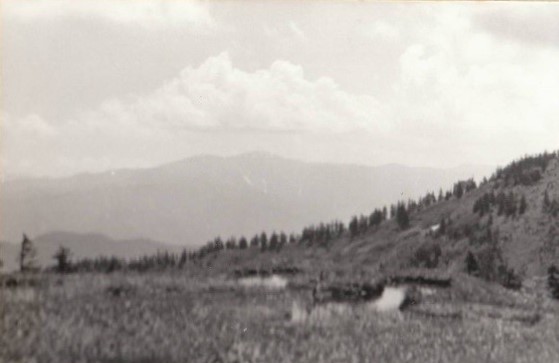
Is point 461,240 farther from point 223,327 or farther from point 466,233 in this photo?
point 223,327

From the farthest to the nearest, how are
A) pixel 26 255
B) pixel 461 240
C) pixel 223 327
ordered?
1. pixel 461 240
2. pixel 223 327
3. pixel 26 255

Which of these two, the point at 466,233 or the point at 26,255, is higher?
the point at 26,255

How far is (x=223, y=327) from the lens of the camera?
11.4 m

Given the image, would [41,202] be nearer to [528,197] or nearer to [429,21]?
[429,21]

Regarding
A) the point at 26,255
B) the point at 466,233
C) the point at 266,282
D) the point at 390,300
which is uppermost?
the point at 26,255

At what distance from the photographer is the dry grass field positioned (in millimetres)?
9164

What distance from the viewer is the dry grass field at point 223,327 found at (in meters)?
9.16

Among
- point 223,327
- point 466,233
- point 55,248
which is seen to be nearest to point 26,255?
point 55,248

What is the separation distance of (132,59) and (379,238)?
93.5 metres

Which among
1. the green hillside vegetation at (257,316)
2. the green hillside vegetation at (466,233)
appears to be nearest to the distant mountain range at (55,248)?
the green hillside vegetation at (257,316)

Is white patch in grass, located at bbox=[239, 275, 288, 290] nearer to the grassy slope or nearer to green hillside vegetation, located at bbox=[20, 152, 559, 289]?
green hillside vegetation, located at bbox=[20, 152, 559, 289]

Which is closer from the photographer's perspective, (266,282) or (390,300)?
(266,282)

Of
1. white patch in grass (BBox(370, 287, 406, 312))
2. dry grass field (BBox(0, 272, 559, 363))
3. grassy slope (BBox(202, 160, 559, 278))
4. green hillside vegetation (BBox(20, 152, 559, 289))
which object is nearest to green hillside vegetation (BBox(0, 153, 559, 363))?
dry grass field (BBox(0, 272, 559, 363))

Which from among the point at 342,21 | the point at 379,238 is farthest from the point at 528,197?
the point at 342,21
